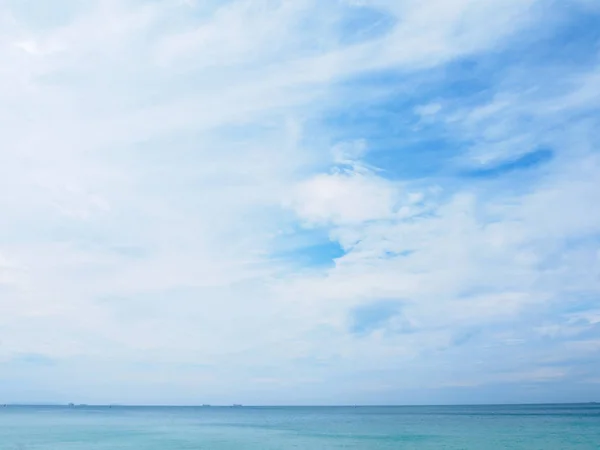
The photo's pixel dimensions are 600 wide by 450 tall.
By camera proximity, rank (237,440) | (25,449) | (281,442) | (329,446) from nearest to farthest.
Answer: (25,449) < (329,446) < (281,442) < (237,440)

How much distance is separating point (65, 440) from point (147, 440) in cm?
857

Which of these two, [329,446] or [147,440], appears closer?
[329,446]

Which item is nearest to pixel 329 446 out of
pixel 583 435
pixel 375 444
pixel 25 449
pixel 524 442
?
pixel 375 444

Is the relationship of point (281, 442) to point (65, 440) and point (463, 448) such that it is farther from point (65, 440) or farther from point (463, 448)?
point (65, 440)

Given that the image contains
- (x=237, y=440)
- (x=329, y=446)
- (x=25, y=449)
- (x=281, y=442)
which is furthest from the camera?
(x=237, y=440)

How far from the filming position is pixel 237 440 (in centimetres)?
6088

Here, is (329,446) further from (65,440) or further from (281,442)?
(65,440)

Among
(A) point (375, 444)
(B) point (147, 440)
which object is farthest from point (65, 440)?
(A) point (375, 444)

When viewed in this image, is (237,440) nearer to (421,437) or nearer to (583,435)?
(421,437)

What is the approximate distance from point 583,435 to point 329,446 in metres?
31.8

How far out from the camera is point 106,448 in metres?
50.8

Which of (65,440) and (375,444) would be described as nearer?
(375,444)

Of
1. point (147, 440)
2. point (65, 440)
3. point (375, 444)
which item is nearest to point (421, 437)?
point (375, 444)

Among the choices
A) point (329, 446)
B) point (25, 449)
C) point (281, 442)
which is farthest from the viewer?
point (281, 442)
